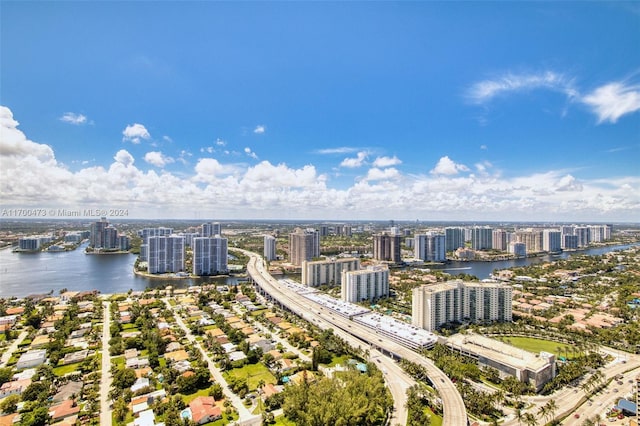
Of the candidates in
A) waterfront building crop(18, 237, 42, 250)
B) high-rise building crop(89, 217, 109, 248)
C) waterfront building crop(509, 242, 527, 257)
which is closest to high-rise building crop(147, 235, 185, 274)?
high-rise building crop(89, 217, 109, 248)

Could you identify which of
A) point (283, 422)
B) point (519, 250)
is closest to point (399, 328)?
point (283, 422)

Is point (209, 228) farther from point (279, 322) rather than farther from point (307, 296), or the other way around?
point (279, 322)

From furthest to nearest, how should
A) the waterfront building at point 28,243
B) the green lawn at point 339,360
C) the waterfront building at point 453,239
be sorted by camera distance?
the waterfront building at point 453,239, the waterfront building at point 28,243, the green lawn at point 339,360

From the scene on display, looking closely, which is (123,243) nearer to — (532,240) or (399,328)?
(399,328)

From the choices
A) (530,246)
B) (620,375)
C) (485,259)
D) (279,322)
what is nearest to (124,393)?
(279,322)

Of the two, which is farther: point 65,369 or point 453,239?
point 453,239

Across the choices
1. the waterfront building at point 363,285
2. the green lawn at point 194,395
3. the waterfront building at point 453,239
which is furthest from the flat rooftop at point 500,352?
the waterfront building at point 453,239

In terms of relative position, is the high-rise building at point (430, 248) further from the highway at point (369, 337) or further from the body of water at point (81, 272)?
the highway at point (369, 337)
